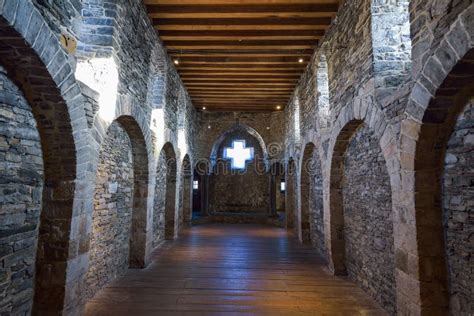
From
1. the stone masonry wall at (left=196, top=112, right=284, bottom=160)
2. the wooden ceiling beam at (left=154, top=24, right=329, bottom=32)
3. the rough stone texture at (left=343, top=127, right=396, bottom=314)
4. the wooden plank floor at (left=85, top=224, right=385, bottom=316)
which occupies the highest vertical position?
the wooden ceiling beam at (left=154, top=24, right=329, bottom=32)

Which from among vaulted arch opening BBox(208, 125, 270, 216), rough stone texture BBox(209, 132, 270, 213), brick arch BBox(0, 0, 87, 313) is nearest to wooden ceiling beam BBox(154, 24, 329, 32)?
brick arch BBox(0, 0, 87, 313)

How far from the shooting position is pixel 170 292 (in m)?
3.79

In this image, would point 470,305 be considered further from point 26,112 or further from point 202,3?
point 202,3

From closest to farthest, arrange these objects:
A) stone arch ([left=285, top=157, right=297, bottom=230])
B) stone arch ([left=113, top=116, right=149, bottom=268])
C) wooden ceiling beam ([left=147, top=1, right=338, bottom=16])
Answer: wooden ceiling beam ([left=147, top=1, right=338, bottom=16]) < stone arch ([left=113, top=116, right=149, bottom=268]) < stone arch ([left=285, top=157, right=297, bottom=230])

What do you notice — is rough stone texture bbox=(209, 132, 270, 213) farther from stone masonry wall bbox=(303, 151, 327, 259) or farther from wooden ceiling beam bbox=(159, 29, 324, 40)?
wooden ceiling beam bbox=(159, 29, 324, 40)

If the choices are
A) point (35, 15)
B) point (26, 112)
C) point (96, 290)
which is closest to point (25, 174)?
point (26, 112)

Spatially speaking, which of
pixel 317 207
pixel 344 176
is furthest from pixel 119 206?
pixel 317 207

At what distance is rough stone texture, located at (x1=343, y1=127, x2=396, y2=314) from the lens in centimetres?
331

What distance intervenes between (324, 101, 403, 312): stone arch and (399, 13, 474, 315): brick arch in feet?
0.89

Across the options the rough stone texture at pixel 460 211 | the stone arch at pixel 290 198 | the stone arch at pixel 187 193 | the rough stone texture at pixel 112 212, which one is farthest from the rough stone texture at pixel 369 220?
the stone arch at pixel 187 193

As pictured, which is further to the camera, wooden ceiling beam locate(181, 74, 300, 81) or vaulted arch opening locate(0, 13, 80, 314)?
wooden ceiling beam locate(181, 74, 300, 81)

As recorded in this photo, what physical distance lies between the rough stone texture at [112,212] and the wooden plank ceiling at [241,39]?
2.31 meters

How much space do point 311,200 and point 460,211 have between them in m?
4.64

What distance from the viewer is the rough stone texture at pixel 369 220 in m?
3.31
